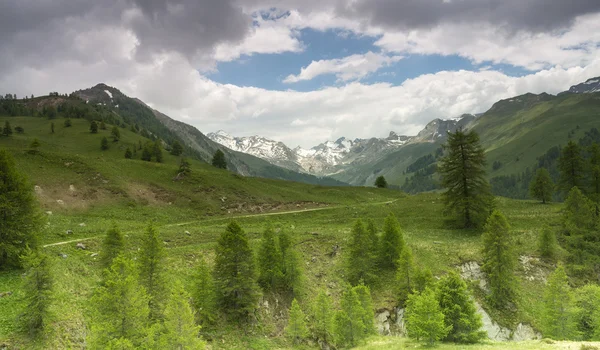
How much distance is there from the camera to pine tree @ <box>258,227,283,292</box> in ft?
120

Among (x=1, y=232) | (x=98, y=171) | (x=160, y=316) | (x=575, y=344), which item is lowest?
(x=575, y=344)

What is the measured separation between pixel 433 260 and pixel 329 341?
64.7ft

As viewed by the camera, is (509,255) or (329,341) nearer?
(329,341)

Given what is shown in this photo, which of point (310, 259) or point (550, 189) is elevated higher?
point (550, 189)

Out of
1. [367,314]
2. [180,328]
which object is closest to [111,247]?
[180,328]

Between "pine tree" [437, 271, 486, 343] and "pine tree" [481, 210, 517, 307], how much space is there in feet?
40.0

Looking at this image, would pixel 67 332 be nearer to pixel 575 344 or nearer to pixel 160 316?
pixel 160 316

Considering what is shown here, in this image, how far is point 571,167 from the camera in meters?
69.4

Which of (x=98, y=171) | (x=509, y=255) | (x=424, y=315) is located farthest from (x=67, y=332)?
(x=98, y=171)

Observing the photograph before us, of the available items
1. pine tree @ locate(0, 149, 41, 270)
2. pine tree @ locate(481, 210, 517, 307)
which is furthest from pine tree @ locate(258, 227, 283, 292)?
pine tree @ locate(481, 210, 517, 307)

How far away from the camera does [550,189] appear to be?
252 ft

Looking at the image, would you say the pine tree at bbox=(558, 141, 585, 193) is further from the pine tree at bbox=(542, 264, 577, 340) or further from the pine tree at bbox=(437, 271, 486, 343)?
the pine tree at bbox=(437, 271, 486, 343)

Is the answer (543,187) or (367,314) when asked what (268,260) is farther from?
(543,187)

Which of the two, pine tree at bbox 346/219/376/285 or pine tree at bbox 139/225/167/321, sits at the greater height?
pine tree at bbox 139/225/167/321
